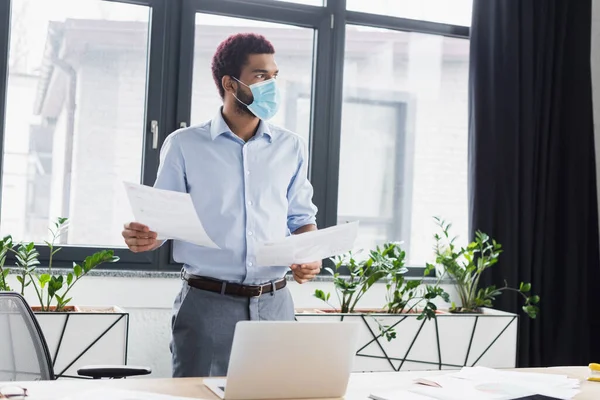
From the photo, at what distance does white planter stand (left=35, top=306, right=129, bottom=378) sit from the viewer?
2746 millimetres

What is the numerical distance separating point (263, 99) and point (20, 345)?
0.97m

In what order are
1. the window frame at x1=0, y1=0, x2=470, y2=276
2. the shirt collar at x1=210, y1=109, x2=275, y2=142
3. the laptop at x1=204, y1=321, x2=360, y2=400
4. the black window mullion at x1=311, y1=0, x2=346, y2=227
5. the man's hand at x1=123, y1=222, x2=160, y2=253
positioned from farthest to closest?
the black window mullion at x1=311, y1=0, x2=346, y2=227, the window frame at x1=0, y1=0, x2=470, y2=276, the shirt collar at x1=210, y1=109, x2=275, y2=142, the man's hand at x1=123, y1=222, x2=160, y2=253, the laptop at x1=204, y1=321, x2=360, y2=400

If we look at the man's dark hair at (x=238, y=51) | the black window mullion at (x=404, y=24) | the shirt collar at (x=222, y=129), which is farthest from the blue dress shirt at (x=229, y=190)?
the black window mullion at (x=404, y=24)

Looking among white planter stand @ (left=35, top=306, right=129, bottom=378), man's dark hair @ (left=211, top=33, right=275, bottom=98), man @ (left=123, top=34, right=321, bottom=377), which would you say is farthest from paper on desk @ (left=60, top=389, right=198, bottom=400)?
white planter stand @ (left=35, top=306, right=129, bottom=378)

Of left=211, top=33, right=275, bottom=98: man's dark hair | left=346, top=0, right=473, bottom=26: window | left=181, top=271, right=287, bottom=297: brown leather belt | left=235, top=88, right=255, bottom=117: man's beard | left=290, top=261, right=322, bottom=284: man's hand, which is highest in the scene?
left=346, top=0, right=473, bottom=26: window

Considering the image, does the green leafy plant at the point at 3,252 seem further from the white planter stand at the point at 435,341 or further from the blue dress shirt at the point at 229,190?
the white planter stand at the point at 435,341

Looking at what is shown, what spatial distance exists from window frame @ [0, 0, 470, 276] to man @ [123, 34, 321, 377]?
100cm

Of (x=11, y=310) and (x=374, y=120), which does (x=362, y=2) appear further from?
(x=11, y=310)

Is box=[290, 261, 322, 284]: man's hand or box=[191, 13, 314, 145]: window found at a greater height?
box=[191, 13, 314, 145]: window

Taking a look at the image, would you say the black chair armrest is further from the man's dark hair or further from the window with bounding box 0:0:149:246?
the window with bounding box 0:0:149:246

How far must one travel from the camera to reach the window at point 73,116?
3188mm

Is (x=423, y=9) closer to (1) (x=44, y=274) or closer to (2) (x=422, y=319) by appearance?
(2) (x=422, y=319)

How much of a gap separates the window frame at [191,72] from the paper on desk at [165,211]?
1.40 meters

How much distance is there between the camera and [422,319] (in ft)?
10.6
